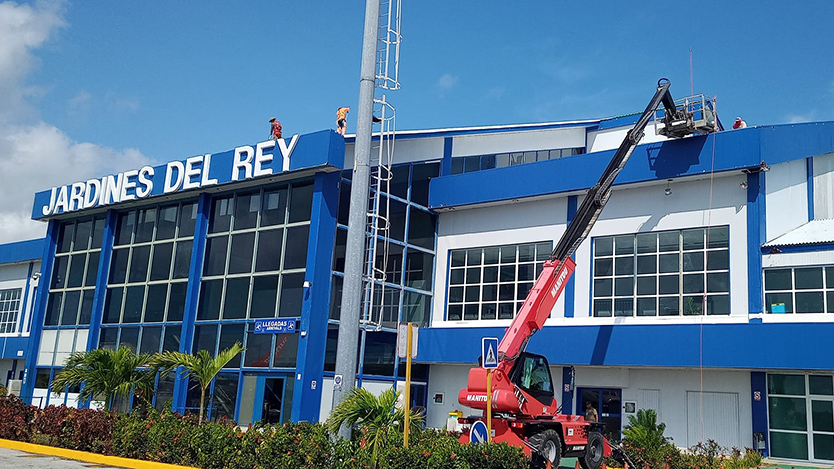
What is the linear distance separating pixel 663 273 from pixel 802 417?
612 centimetres

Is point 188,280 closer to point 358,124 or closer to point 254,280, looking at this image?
point 254,280

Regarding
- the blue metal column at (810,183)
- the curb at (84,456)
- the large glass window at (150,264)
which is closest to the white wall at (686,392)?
the blue metal column at (810,183)

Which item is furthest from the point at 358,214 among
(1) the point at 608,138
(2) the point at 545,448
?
(1) the point at 608,138

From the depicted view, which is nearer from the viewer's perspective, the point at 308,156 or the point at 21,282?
the point at 308,156

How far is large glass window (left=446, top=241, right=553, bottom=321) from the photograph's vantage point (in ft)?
97.8

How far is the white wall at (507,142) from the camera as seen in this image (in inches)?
1275

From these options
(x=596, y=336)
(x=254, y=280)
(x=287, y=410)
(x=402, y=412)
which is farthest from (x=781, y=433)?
(x=254, y=280)

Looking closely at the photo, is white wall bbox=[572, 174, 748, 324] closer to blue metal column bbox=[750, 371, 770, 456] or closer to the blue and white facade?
blue metal column bbox=[750, 371, 770, 456]

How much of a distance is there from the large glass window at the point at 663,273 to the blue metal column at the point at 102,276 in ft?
69.6

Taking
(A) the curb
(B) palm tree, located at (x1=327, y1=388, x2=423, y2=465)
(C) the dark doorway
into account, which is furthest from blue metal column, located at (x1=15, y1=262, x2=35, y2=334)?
(B) palm tree, located at (x1=327, y1=388, x2=423, y2=465)

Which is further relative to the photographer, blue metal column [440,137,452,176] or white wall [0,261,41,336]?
white wall [0,261,41,336]

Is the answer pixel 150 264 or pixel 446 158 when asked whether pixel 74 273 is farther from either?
pixel 446 158

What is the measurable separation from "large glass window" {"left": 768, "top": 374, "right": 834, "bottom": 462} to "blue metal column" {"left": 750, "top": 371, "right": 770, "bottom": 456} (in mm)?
192

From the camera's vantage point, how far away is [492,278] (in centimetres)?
3083
